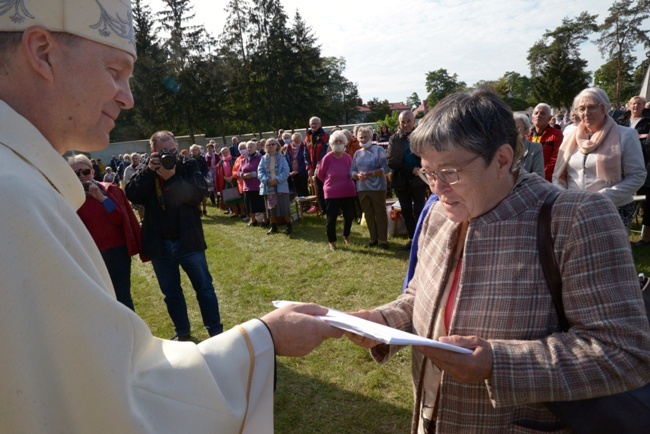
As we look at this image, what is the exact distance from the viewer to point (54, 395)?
920 mm

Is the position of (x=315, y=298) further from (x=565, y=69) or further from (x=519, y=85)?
(x=519, y=85)

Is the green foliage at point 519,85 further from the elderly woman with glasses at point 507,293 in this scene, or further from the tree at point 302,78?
the elderly woman with glasses at point 507,293

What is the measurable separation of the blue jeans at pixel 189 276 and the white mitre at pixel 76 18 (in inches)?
133

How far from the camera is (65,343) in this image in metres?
0.93

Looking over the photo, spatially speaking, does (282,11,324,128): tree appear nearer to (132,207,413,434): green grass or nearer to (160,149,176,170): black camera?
(132,207,413,434): green grass

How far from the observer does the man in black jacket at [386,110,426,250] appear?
7012 millimetres

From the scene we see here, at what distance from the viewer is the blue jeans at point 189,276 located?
454cm

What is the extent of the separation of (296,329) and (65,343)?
0.70 metres

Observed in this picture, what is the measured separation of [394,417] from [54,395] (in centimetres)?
296

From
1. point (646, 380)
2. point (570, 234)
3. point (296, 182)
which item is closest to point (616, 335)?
point (646, 380)

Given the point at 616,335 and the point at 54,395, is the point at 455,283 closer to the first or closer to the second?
the point at 616,335

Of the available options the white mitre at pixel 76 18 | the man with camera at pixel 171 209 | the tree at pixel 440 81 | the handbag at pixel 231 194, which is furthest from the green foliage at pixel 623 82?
the white mitre at pixel 76 18

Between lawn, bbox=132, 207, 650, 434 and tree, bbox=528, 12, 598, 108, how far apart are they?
4665 centimetres

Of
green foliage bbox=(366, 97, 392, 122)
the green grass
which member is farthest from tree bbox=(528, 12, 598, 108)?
the green grass
